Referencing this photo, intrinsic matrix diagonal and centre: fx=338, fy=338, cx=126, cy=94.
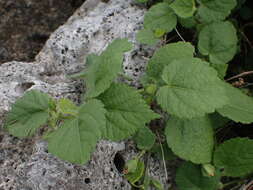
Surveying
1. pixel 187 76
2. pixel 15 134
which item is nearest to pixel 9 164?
pixel 15 134

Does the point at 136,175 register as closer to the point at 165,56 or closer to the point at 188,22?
the point at 165,56

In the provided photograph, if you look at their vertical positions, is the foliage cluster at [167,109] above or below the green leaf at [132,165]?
above

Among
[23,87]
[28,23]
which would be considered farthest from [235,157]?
[28,23]

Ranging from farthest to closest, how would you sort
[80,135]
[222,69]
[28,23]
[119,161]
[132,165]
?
1. [28,23]
2. [222,69]
3. [119,161]
4. [132,165]
5. [80,135]

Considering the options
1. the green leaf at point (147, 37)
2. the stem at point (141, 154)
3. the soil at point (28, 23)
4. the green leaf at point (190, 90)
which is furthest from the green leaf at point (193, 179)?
the soil at point (28, 23)

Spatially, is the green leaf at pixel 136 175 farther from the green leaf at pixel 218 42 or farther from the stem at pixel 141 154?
the green leaf at pixel 218 42

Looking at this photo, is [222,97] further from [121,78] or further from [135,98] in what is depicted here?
[121,78]

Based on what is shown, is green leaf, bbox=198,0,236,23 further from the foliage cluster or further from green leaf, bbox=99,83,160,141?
green leaf, bbox=99,83,160,141
